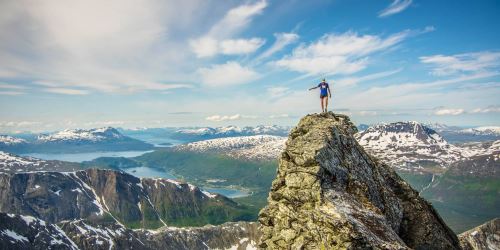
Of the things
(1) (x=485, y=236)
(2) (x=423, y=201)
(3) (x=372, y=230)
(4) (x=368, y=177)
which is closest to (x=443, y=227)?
(2) (x=423, y=201)

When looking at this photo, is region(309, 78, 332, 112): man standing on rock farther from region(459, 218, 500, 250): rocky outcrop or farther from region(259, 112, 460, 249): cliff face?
region(459, 218, 500, 250): rocky outcrop

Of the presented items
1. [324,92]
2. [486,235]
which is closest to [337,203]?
[324,92]

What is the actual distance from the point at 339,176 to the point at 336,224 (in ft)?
23.7

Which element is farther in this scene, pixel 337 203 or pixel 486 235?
pixel 486 235

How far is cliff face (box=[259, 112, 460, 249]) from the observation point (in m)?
25.0

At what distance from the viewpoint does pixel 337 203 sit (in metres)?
27.4

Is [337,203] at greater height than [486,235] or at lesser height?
greater

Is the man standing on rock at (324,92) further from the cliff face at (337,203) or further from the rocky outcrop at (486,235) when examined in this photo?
the rocky outcrop at (486,235)

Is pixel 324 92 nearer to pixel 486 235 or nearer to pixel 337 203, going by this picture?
pixel 337 203

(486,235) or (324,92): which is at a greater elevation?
(324,92)

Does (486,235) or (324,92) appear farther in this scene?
(486,235)

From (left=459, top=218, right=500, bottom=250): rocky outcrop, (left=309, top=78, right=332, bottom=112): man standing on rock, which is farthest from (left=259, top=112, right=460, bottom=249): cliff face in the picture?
(left=459, top=218, right=500, bottom=250): rocky outcrop

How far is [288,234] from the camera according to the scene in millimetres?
27578

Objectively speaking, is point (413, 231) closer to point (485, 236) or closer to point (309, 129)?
point (309, 129)
